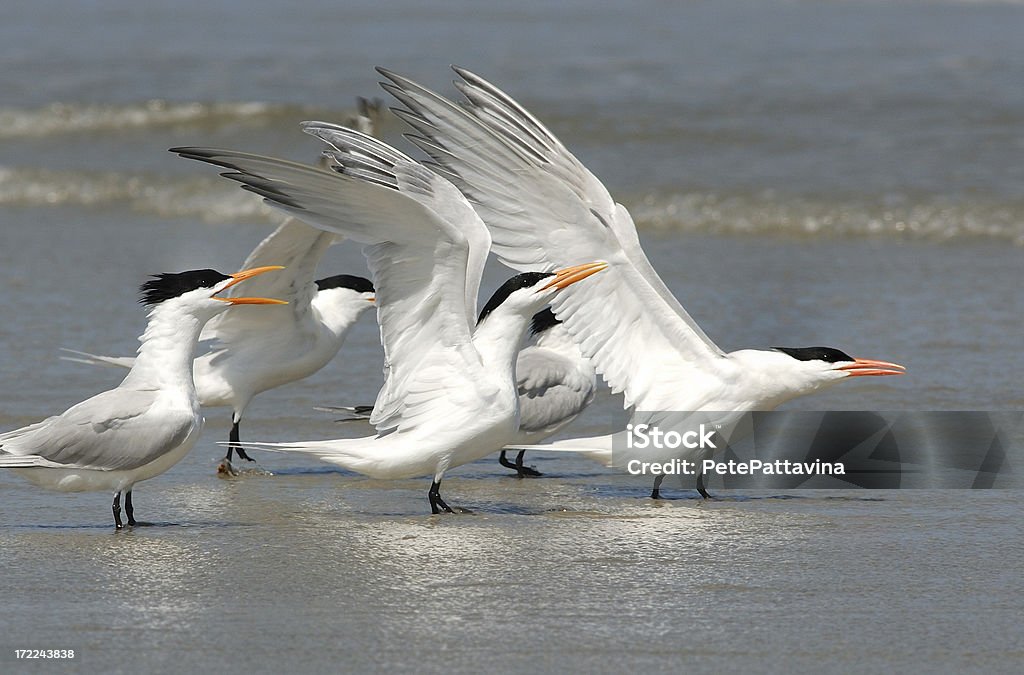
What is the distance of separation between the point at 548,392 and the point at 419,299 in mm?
1258

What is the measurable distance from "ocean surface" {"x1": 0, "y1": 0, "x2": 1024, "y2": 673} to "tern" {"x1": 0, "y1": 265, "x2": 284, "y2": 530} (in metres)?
0.20

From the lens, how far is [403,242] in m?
4.76

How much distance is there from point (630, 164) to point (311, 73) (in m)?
6.05

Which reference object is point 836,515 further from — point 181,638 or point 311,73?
point 311,73

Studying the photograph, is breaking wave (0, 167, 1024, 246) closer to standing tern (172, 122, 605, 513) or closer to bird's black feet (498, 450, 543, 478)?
Answer: bird's black feet (498, 450, 543, 478)

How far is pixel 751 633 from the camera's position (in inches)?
144

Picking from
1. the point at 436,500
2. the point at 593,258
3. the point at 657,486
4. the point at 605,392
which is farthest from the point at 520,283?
the point at 605,392

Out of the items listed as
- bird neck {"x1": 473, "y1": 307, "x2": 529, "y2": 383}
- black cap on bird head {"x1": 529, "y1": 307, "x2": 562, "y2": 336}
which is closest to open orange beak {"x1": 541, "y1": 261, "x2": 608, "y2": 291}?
bird neck {"x1": 473, "y1": 307, "x2": 529, "y2": 383}

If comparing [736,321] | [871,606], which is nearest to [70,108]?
[736,321]

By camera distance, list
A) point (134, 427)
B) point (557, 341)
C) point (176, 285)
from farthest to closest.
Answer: point (557, 341) < point (176, 285) < point (134, 427)

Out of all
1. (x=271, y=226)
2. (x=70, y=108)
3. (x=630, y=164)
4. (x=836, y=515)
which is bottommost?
(x=836, y=515)

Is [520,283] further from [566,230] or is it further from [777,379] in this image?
[777,379]

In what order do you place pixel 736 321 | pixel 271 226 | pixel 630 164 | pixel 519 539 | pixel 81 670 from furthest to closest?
1. pixel 630 164
2. pixel 271 226
3. pixel 736 321
4. pixel 519 539
5. pixel 81 670

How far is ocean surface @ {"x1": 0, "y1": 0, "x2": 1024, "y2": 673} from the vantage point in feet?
12.1
